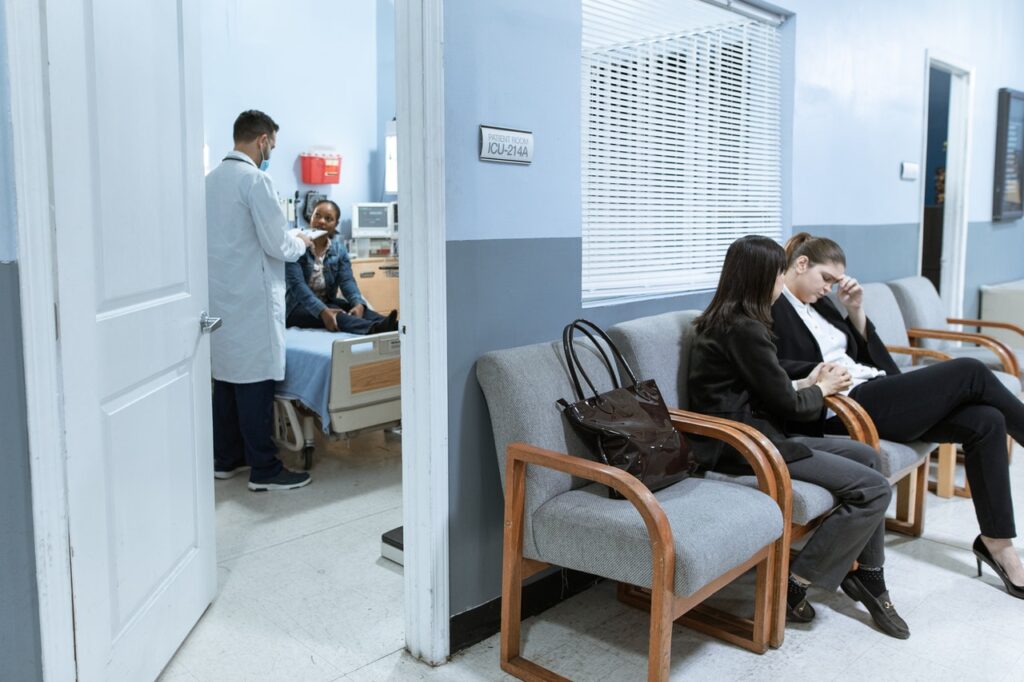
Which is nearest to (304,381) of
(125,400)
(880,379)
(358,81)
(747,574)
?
(125,400)

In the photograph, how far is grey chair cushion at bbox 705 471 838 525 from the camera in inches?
91.3

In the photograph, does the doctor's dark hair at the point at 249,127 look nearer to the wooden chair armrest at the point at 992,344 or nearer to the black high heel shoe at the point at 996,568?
the black high heel shoe at the point at 996,568

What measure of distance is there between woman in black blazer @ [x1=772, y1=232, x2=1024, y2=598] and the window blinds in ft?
1.28

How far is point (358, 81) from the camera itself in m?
6.34

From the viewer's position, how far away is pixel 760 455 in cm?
226

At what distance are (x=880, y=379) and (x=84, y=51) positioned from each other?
2.61 m

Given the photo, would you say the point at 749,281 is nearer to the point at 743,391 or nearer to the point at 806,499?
the point at 743,391

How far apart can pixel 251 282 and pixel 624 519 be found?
2166 mm

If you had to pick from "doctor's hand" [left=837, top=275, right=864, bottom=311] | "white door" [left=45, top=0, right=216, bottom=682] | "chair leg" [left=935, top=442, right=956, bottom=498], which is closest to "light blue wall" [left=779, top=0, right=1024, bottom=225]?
"doctor's hand" [left=837, top=275, right=864, bottom=311]

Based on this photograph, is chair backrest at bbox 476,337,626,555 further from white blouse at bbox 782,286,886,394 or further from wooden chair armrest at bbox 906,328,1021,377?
wooden chair armrest at bbox 906,328,1021,377

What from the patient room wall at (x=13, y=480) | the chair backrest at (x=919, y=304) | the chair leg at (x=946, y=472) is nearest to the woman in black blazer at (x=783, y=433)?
the chair leg at (x=946, y=472)

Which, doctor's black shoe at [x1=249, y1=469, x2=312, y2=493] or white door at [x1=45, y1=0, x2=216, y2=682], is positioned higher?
white door at [x1=45, y1=0, x2=216, y2=682]

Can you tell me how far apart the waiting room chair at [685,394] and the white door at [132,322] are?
129 centimetres

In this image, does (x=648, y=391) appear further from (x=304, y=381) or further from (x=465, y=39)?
(x=304, y=381)
